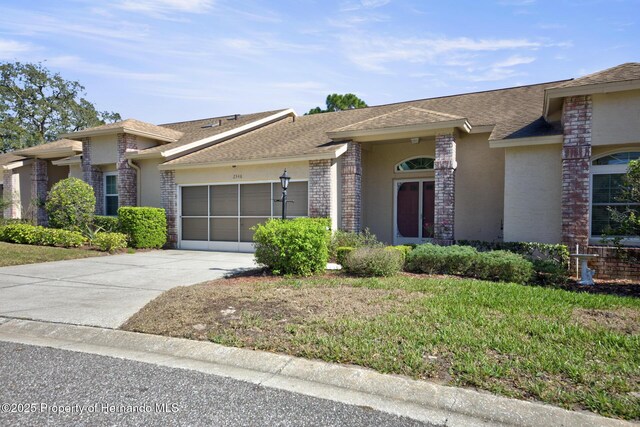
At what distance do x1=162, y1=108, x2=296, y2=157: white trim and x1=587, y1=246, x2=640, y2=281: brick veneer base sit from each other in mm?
13567

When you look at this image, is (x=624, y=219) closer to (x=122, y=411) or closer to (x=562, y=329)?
(x=562, y=329)

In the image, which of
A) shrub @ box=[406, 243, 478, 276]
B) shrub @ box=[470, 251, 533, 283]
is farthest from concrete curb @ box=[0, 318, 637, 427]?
shrub @ box=[406, 243, 478, 276]

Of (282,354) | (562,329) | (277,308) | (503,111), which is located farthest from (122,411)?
(503,111)

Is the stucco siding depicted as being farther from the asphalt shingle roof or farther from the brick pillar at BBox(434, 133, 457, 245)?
the brick pillar at BBox(434, 133, 457, 245)

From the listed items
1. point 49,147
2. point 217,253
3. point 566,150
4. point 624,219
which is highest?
point 49,147

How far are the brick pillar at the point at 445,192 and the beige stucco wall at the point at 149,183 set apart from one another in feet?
35.5

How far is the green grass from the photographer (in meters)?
10.9

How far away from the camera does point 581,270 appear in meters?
8.66

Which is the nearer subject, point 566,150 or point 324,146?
point 566,150

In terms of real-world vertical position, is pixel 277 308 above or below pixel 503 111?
below

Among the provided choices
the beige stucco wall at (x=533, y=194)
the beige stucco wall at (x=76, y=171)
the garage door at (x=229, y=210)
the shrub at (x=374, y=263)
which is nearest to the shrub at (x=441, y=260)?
the shrub at (x=374, y=263)

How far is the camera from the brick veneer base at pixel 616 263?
861 centimetres

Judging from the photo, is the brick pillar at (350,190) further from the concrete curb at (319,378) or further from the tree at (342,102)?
the tree at (342,102)

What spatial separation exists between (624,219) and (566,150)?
7.36 feet
